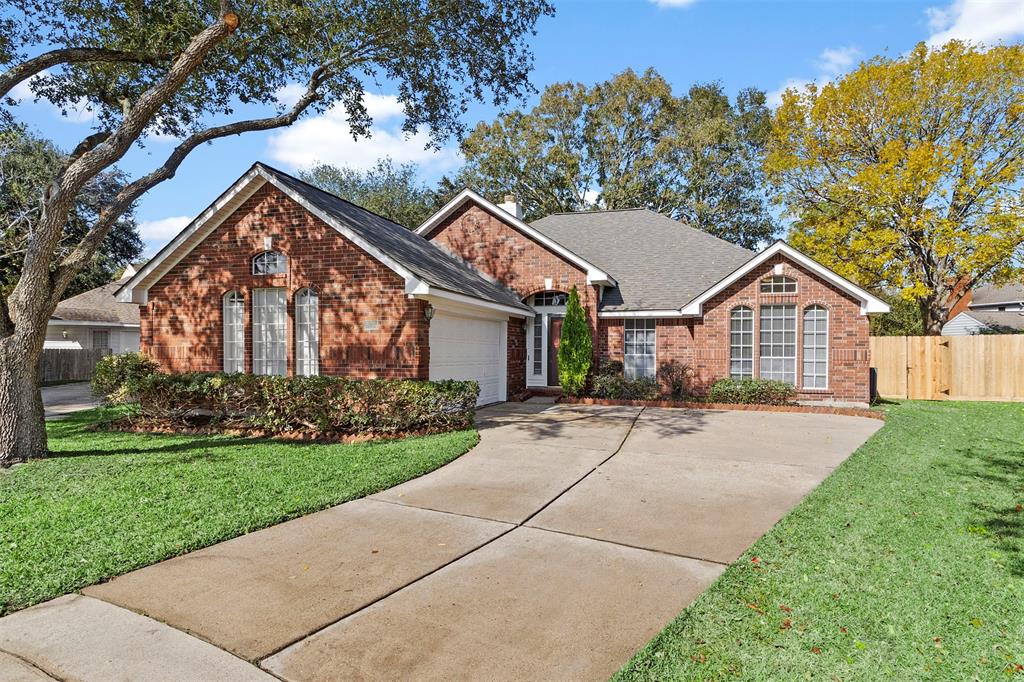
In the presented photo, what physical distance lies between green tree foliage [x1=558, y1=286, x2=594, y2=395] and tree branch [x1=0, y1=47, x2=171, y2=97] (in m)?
10.9

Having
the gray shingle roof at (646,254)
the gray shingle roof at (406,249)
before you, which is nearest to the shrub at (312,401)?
the gray shingle roof at (406,249)

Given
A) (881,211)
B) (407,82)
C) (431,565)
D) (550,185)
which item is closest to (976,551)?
(431,565)

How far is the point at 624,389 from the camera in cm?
1595

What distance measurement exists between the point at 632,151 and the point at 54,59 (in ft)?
93.9

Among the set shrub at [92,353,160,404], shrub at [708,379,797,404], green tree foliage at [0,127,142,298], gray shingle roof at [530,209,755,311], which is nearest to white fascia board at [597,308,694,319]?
gray shingle roof at [530,209,755,311]

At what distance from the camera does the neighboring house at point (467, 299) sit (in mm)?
11500

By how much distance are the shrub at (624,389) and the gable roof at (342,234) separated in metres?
3.81

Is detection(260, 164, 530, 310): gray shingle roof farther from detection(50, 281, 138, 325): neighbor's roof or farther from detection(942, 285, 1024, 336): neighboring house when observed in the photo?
detection(942, 285, 1024, 336): neighboring house

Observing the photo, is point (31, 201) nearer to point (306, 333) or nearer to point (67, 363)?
point (67, 363)

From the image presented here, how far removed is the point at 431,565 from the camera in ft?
15.4

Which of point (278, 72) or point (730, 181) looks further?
point (730, 181)

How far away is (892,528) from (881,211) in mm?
19811

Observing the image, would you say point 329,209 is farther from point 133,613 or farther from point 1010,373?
point 1010,373

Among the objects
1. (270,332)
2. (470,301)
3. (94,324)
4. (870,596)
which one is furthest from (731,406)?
(94,324)
